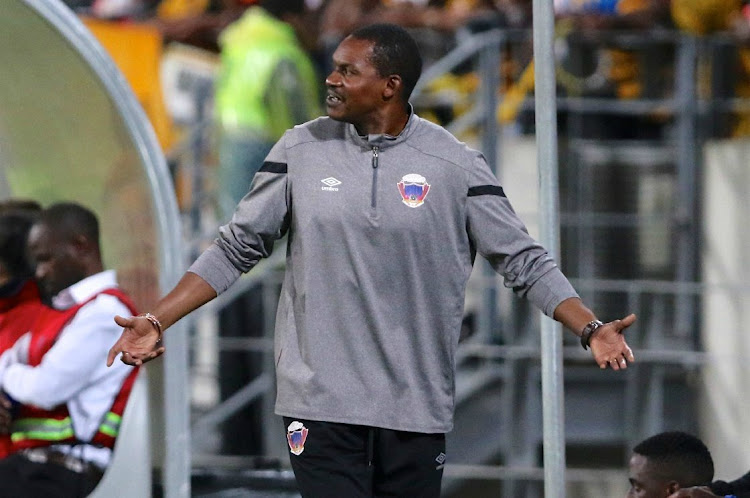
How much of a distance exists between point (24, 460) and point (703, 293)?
3986mm

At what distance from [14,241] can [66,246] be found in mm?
463

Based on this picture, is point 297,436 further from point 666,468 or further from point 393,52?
point 666,468

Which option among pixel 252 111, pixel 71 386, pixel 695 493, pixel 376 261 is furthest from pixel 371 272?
pixel 252 111

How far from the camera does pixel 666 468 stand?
171 inches

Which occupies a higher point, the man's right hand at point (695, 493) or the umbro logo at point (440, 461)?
the umbro logo at point (440, 461)

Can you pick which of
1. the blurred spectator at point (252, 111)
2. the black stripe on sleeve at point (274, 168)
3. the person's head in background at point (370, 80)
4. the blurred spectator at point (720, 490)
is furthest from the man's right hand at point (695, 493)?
the blurred spectator at point (252, 111)

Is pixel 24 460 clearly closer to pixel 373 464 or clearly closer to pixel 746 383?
pixel 373 464

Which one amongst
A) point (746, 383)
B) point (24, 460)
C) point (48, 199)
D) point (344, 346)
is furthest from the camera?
point (746, 383)

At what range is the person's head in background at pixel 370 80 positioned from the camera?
12.9 feet

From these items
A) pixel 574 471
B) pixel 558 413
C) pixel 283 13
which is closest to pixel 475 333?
pixel 574 471

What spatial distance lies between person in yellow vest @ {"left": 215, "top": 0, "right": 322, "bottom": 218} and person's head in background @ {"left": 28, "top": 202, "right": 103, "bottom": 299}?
2922 mm

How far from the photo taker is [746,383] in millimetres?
7715

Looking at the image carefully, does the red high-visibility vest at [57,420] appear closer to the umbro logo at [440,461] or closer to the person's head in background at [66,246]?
the person's head in background at [66,246]

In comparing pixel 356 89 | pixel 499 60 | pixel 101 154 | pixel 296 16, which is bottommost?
pixel 101 154
